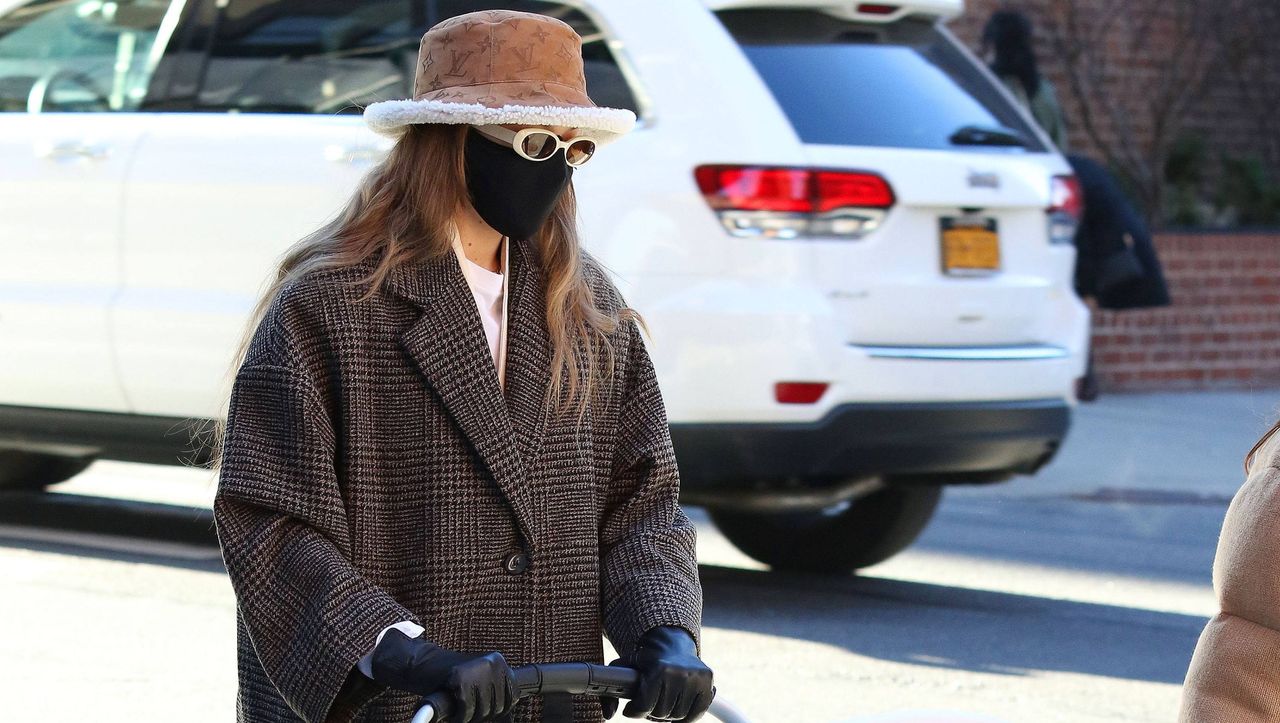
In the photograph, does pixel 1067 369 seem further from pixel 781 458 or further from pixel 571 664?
pixel 571 664

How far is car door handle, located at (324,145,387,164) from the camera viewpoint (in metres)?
5.73

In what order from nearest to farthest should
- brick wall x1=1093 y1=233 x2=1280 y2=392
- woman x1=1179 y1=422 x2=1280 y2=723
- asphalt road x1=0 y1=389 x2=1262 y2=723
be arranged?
woman x1=1179 y1=422 x2=1280 y2=723 < asphalt road x1=0 y1=389 x2=1262 y2=723 < brick wall x1=1093 y1=233 x2=1280 y2=392

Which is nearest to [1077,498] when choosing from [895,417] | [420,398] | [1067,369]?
[1067,369]

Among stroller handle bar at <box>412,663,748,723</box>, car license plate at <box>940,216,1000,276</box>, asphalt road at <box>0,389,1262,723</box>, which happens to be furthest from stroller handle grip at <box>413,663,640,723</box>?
car license plate at <box>940,216,1000,276</box>

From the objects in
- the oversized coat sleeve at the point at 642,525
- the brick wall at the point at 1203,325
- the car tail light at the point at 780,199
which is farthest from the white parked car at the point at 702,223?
the brick wall at the point at 1203,325

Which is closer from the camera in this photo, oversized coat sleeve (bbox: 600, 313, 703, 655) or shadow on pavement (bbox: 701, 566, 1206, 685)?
oversized coat sleeve (bbox: 600, 313, 703, 655)

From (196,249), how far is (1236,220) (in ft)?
35.0

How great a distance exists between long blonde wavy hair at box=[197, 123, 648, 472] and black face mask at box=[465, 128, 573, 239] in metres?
0.02

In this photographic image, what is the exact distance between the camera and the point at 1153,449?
10609 millimetres

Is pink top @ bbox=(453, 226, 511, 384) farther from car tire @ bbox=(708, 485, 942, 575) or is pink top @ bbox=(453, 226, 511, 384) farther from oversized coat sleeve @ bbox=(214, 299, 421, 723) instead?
car tire @ bbox=(708, 485, 942, 575)

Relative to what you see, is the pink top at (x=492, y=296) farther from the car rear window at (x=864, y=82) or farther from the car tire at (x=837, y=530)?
the car tire at (x=837, y=530)

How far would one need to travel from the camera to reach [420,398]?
2445 mm

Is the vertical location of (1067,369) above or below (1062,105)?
above

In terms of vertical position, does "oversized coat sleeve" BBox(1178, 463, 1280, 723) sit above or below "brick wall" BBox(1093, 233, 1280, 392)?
above
